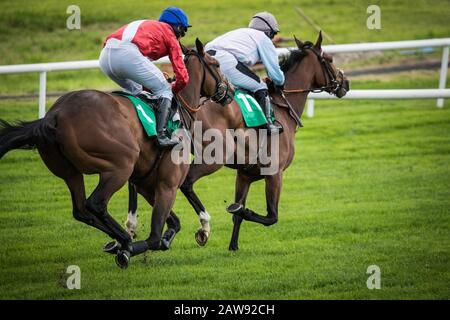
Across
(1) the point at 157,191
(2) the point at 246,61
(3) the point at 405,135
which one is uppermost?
(2) the point at 246,61

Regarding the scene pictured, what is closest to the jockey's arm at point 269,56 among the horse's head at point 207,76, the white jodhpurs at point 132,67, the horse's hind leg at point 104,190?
the horse's head at point 207,76

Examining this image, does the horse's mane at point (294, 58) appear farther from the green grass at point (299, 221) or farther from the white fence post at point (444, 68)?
the white fence post at point (444, 68)

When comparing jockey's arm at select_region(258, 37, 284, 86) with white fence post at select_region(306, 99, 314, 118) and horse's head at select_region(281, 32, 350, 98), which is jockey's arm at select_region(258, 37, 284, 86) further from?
white fence post at select_region(306, 99, 314, 118)

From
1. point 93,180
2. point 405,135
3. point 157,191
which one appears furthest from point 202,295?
point 405,135

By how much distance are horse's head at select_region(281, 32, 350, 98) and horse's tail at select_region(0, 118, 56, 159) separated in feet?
11.3

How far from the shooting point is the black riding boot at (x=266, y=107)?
8.81 m

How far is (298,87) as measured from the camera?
948cm

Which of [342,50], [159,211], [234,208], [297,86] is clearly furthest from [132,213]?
[342,50]

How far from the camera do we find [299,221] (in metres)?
10.1

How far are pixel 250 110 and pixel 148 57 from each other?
1.54 meters

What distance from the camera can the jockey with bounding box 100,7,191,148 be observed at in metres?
7.33

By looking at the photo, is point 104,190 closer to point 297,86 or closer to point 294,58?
point 297,86
